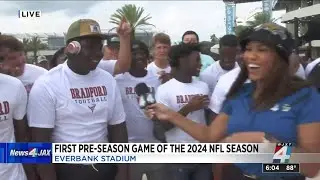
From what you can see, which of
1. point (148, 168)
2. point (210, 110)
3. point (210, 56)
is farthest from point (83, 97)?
point (210, 56)

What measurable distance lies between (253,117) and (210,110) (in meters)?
0.84

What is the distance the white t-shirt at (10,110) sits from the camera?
1981mm

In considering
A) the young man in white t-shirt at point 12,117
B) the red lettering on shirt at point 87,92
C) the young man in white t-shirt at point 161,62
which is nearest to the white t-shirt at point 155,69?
the young man in white t-shirt at point 161,62

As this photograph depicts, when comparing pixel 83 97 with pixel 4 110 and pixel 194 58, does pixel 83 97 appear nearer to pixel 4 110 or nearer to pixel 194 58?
pixel 4 110

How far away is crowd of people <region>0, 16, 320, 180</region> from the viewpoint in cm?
159

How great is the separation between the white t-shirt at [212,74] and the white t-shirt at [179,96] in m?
0.15

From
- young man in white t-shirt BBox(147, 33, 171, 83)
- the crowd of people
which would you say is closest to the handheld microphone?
the crowd of people

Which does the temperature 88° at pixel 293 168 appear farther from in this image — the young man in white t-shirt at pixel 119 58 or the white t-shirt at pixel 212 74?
the young man in white t-shirt at pixel 119 58

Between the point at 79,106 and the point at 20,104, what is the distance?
28 centimetres

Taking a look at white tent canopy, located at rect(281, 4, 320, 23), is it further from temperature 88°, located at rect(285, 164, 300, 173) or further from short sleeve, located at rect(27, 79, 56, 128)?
short sleeve, located at rect(27, 79, 56, 128)

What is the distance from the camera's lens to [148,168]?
239cm

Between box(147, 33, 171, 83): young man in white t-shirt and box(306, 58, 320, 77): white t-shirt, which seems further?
box(147, 33, 171, 83): young man in white t-shirt

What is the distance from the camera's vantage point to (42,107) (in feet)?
6.66

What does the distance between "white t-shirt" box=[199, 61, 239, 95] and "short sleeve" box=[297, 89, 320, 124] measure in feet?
4.06
